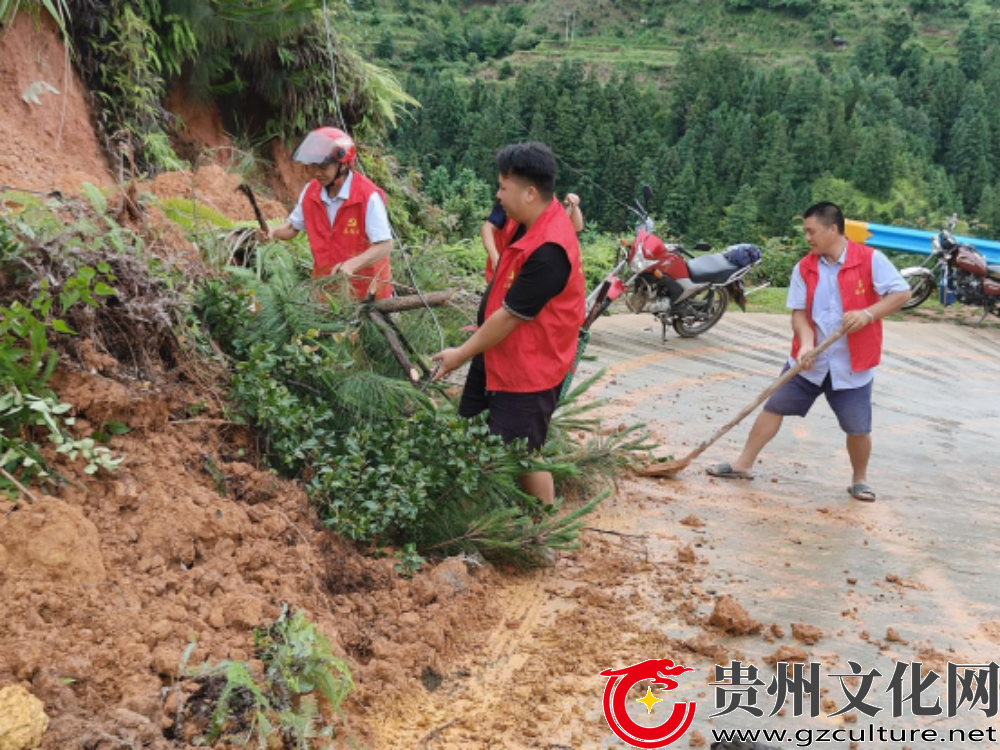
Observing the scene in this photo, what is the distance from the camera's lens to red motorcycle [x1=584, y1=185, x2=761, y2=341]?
33.4 ft

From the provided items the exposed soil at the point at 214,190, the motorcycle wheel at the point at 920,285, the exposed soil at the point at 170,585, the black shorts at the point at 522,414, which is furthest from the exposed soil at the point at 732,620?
the motorcycle wheel at the point at 920,285

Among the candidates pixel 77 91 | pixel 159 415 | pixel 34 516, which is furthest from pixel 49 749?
pixel 77 91

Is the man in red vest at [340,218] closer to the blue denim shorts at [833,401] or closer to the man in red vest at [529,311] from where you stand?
the man in red vest at [529,311]

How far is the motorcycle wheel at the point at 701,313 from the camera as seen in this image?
10.7 meters

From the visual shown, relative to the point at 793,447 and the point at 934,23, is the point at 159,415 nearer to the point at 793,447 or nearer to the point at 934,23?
the point at 793,447

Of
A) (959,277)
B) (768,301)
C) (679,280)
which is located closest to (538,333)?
(679,280)

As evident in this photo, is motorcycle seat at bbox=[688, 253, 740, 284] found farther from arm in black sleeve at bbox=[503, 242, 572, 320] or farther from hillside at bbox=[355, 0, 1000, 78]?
hillside at bbox=[355, 0, 1000, 78]

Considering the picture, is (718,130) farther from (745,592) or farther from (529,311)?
(529,311)

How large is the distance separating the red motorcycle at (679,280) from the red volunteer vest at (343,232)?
5027 millimetres

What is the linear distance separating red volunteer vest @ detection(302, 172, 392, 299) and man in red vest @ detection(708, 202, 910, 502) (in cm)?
216

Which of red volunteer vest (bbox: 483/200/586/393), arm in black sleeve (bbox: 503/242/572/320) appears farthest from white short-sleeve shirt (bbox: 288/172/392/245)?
arm in black sleeve (bbox: 503/242/572/320)

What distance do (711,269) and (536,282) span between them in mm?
7152

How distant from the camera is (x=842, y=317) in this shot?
537cm

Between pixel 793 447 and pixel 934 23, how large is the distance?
42175 mm
